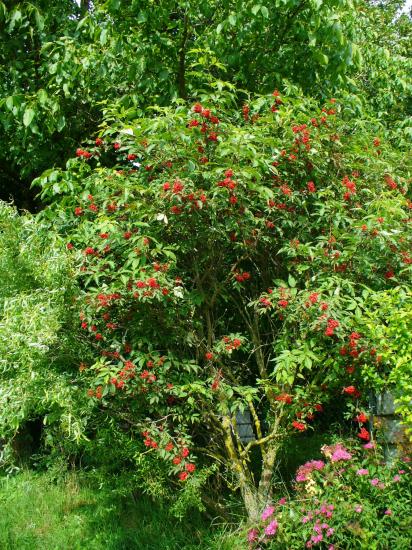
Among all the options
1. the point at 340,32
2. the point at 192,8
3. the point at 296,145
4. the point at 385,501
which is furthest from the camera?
the point at 192,8

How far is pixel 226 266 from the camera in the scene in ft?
13.4

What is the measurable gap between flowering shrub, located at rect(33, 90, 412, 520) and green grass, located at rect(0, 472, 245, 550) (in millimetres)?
370

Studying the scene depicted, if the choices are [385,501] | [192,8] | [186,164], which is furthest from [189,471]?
[192,8]

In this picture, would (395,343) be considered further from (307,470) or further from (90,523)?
(90,523)

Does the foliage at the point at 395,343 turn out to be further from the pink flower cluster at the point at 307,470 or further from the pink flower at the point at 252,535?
the pink flower at the point at 252,535

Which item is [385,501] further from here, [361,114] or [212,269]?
[361,114]

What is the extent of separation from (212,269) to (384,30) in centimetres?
733

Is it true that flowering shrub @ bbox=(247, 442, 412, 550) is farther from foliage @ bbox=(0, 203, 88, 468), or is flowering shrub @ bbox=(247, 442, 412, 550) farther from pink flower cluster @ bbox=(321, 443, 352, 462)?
foliage @ bbox=(0, 203, 88, 468)

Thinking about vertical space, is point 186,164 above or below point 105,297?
above

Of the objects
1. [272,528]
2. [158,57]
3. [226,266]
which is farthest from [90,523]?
[158,57]

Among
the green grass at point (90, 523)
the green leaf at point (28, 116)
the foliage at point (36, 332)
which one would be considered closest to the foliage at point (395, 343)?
the green grass at point (90, 523)

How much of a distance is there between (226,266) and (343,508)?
1.68 metres

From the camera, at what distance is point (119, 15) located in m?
4.63

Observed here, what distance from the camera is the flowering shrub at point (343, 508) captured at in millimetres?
3084
